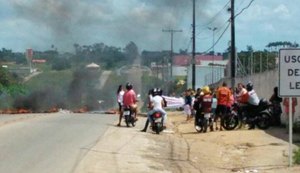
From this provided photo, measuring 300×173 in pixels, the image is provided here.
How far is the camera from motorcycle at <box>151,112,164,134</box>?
26.5 m

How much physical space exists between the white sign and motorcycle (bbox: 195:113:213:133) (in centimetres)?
1074

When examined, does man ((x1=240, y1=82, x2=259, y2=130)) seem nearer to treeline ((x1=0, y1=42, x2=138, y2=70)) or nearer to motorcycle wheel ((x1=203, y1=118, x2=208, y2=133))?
motorcycle wheel ((x1=203, y1=118, x2=208, y2=133))

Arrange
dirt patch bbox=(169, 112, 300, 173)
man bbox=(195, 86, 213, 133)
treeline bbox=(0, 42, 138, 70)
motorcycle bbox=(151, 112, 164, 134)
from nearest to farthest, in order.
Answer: dirt patch bbox=(169, 112, 300, 173)
motorcycle bbox=(151, 112, 164, 134)
man bbox=(195, 86, 213, 133)
treeline bbox=(0, 42, 138, 70)

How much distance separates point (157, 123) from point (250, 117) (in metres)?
3.61

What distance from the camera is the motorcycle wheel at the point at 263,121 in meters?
26.7

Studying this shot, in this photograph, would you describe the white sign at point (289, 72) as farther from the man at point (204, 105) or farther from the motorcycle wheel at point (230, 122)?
the motorcycle wheel at point (230, 122)

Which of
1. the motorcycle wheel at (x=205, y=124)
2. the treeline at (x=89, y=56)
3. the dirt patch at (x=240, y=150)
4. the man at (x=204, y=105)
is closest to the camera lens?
the dirt patch at (x=240, y=150)

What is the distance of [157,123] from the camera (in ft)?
87.2

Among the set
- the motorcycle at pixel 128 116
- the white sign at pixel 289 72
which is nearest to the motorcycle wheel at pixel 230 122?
the motorcycle at pixel 128 116

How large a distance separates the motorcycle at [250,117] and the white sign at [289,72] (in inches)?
403

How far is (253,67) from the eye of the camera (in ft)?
133

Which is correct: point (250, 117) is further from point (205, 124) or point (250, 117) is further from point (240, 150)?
point (240, 150)

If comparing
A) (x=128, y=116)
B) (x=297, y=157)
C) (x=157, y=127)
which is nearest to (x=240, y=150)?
(x=297, y=157)

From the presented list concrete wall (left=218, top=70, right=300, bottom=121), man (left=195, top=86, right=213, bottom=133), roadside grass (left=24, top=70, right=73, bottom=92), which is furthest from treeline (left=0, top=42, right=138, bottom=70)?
man (left=195, top=86, right=213, bottom=133)
